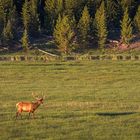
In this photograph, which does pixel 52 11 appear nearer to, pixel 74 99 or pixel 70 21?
pixel 70 21

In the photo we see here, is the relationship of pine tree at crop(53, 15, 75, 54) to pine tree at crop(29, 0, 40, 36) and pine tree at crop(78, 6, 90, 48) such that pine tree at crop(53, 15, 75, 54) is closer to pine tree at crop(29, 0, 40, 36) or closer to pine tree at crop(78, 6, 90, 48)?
pine tree at crop(78, 6, 90, 48)

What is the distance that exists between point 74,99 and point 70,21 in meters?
57.6

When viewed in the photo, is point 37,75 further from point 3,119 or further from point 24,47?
point 24,47

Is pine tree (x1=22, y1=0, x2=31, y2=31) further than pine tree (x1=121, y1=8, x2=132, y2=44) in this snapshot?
Yes

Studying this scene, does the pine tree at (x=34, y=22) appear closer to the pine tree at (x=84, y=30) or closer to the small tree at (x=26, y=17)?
the small tree at (x=26, y=17)

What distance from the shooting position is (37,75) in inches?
2073

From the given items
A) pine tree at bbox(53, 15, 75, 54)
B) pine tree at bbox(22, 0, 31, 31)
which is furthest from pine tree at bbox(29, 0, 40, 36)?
pine tree at bbox(53, 15, 75, 54)

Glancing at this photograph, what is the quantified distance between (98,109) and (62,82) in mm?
19272

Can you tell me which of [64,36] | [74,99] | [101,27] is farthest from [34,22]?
[74,99]

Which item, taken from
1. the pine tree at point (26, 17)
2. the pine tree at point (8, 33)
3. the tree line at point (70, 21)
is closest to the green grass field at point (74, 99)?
the tree line at point (70, 21)

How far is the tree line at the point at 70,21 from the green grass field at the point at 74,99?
2758cm

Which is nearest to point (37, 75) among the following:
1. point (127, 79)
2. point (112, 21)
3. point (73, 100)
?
point (127, 79)

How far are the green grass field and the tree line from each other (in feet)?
90.5

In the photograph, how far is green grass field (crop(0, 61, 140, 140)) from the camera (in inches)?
877
